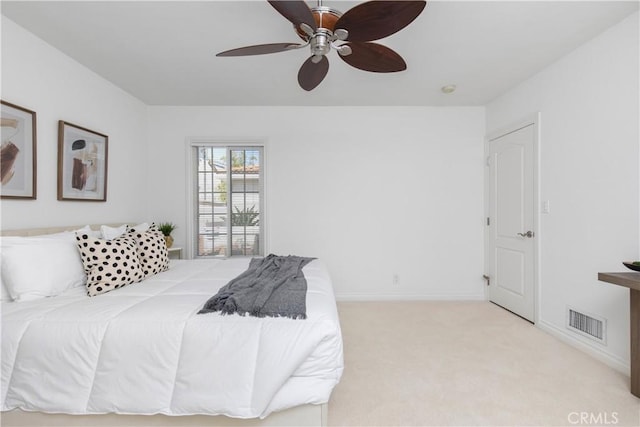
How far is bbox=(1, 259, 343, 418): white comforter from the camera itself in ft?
4.28

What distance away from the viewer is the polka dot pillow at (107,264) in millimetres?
1815

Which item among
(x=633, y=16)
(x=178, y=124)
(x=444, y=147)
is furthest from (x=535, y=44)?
(x=178, y=124)

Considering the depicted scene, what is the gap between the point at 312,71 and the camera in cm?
188

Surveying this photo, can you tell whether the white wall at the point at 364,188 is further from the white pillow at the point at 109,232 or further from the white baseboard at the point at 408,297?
the white pillow at the point at 109,232

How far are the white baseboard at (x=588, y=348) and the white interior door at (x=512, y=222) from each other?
20 cm

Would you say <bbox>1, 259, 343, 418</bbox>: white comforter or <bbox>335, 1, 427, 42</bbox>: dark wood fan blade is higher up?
<bbox>335, 1, 427, 42</bbox>: dark wood fan blade

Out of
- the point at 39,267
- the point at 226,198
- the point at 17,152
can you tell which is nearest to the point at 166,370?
the point at 39,267

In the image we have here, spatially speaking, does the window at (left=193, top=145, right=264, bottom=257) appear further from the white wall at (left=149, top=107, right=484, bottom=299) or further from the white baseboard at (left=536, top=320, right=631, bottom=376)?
the white baseboard at (left=536, top=320, right=631, bottom=376)

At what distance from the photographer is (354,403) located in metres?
1.70

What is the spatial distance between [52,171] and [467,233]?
436 centimetres

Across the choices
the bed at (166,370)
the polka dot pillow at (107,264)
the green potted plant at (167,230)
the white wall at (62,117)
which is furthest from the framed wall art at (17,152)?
the green potted plant at (167,230)

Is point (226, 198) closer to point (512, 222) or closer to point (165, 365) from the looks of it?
point (165, 365)

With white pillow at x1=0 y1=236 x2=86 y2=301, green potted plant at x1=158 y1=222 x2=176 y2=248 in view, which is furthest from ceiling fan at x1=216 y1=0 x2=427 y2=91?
green potted plant at x1=158 y1=222 x2=176 y2=248

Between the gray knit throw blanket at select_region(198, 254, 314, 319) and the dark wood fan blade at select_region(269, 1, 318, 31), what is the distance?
1.42 metres
